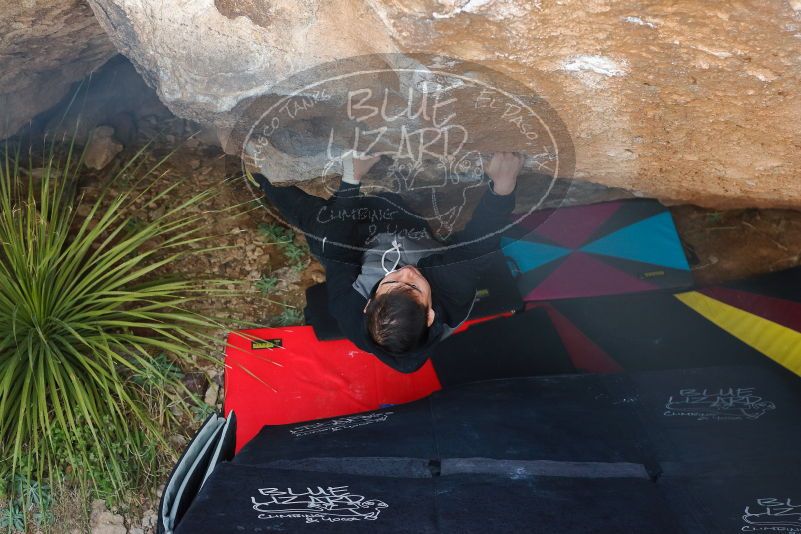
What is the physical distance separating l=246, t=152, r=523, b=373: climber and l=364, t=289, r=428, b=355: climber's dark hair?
0.17 ft

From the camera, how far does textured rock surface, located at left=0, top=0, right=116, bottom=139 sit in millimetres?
2127

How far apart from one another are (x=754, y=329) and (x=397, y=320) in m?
1.63

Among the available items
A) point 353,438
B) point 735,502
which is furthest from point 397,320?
point 735,502

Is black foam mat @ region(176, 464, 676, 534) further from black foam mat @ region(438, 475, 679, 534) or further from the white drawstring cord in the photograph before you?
the white drawstring cord

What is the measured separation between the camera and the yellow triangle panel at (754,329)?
8.07 feet

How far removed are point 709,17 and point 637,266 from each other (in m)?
1.71

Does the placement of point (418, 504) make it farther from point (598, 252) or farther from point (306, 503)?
point (598, 252)

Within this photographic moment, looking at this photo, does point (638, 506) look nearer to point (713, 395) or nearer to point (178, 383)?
point (713, 395)

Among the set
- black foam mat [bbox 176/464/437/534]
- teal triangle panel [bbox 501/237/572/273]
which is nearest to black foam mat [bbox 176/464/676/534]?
black foam mat [bbox 176/464/437/534]

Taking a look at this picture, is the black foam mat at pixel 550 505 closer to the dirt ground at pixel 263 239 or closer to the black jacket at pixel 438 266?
the black jacket at pixel 438 266

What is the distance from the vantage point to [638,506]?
177cm

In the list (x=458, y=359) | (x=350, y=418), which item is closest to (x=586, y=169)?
(x=458, y=359)

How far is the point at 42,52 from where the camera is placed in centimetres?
240

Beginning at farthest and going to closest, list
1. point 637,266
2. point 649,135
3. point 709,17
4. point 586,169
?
point 637,266 → point 586,169 → point 649,135 → point 709,17
